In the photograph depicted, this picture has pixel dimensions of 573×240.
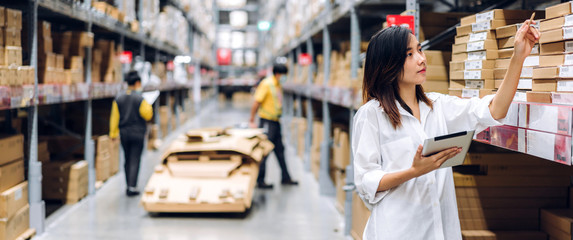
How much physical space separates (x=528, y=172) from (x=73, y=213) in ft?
13.8

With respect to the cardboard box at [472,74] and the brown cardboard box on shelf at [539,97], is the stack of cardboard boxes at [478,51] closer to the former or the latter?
the cardboard box at [472,74]

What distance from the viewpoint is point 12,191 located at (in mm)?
4250

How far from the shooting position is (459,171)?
336 centimetres

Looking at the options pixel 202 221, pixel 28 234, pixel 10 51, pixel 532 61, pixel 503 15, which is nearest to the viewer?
pixel 532 61

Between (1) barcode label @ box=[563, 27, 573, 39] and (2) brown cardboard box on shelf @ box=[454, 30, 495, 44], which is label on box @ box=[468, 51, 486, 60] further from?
(1) barcode label @ box=[563, 27, 573, 39]

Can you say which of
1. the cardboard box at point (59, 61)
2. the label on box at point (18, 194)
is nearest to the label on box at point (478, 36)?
the label on box at point (18, 194)

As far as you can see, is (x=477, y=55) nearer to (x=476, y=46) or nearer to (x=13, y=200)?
(x=476, y=46)

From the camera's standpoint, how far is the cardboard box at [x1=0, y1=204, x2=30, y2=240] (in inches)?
160

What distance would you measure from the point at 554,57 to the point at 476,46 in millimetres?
561

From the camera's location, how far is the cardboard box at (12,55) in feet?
13.6

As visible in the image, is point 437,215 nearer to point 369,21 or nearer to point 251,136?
point 251,136

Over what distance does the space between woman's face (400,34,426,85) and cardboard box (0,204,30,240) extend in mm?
3369

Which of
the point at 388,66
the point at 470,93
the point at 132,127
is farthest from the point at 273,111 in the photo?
the point at 388,66

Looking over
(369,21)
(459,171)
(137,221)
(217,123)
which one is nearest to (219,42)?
(217,123)
